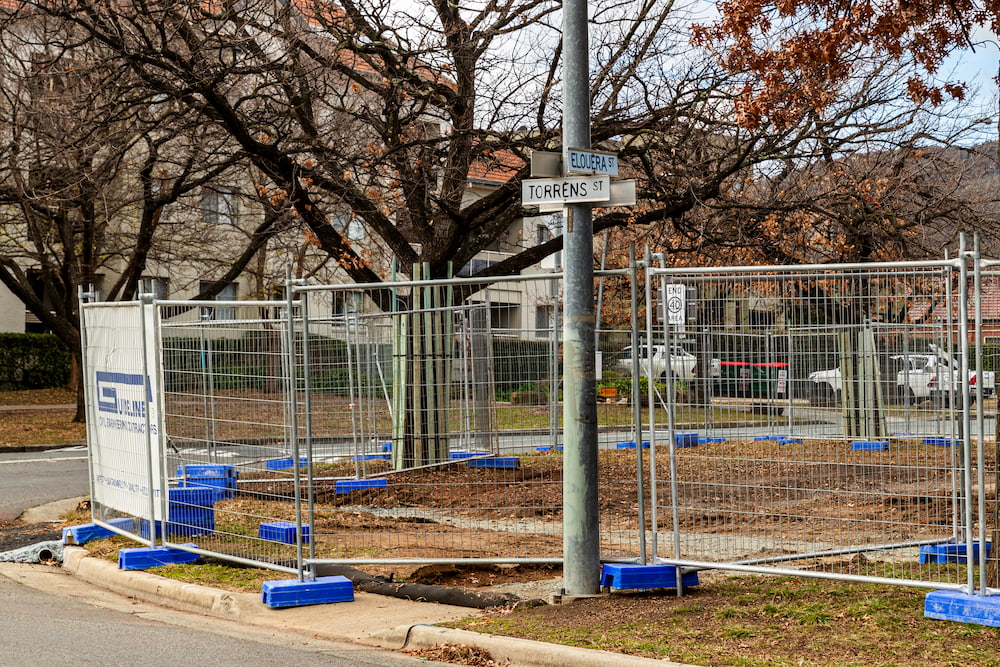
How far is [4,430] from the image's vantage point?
24438 millimetres

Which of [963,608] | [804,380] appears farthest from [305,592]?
[963,608]

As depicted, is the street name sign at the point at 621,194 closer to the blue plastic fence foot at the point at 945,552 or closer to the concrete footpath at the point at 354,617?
the concrete footpath at the point at 354,617

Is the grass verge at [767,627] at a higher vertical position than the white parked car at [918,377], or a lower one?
lower

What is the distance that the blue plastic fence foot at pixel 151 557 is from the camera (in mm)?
9312

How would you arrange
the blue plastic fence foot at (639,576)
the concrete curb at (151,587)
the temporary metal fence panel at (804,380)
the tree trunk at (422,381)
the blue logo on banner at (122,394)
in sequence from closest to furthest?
the temporary metal fence panel at (804,380) < the blue plastic fence foot at (639,576) < the concrete curb at (151,587) < the blue logo on banner at (122,394) < the tree trunk at (422,381)

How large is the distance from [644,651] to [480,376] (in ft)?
18.0

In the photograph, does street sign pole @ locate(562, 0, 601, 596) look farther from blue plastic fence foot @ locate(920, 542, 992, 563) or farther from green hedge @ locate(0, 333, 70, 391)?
green hedge @ locate(0, 333, 70, 391)

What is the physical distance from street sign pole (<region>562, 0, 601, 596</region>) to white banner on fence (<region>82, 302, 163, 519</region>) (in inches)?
152

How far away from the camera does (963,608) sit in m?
6.28

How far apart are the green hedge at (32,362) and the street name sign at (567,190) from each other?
3263 centimetres

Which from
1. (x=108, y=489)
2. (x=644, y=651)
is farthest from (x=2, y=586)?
A: (x=644, y=651)

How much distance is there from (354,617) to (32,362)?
32544 millimetres

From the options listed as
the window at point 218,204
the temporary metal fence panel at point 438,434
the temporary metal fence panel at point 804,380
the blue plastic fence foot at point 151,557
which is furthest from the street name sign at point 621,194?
the window at point 218,204

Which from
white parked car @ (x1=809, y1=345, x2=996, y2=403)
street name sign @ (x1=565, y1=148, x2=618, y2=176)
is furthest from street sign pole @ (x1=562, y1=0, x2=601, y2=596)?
white parked car @ (x1=809, y1=345, x2=996, y2=403)
